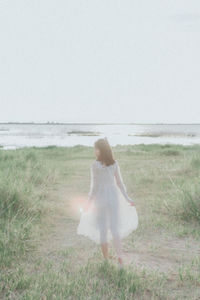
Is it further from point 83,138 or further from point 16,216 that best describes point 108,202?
point 83,138

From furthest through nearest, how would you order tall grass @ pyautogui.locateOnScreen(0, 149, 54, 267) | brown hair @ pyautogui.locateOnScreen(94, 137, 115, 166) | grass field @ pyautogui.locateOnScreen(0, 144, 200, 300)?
tall grass @ pyautogui.locateOnScreen(0, 149, 54, 267) → brown hair @ pyautogui.locateOnScreen(94, 137, 115, 166) → grass field @ pyautogui.locateOnScreen(0, 144, 200, 300)

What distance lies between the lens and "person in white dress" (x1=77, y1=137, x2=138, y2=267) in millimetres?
4059

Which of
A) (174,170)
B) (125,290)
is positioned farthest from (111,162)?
(174,170)

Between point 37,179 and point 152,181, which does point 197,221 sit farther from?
point 37,179

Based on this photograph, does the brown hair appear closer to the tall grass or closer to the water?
the tall grass

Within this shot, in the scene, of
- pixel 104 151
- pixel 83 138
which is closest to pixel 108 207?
pixel 104 151

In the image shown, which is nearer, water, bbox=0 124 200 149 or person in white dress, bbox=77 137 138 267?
person in white dress, bbox=77 137 138 267

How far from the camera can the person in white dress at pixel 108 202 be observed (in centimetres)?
406

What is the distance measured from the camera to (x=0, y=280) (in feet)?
11.9

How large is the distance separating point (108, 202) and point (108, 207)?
0.23 ft

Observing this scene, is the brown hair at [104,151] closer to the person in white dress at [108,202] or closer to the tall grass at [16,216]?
the person in white dress at [108,202]

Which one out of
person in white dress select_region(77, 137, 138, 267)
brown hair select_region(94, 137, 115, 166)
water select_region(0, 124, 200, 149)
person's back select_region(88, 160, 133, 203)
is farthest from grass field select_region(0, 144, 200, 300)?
water select_region(0, 124, 200, 149)

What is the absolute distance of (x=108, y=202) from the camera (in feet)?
13.3

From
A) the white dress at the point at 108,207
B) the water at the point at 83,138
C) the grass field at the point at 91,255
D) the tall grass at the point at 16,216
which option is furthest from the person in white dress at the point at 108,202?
the water at the point at 83,138
